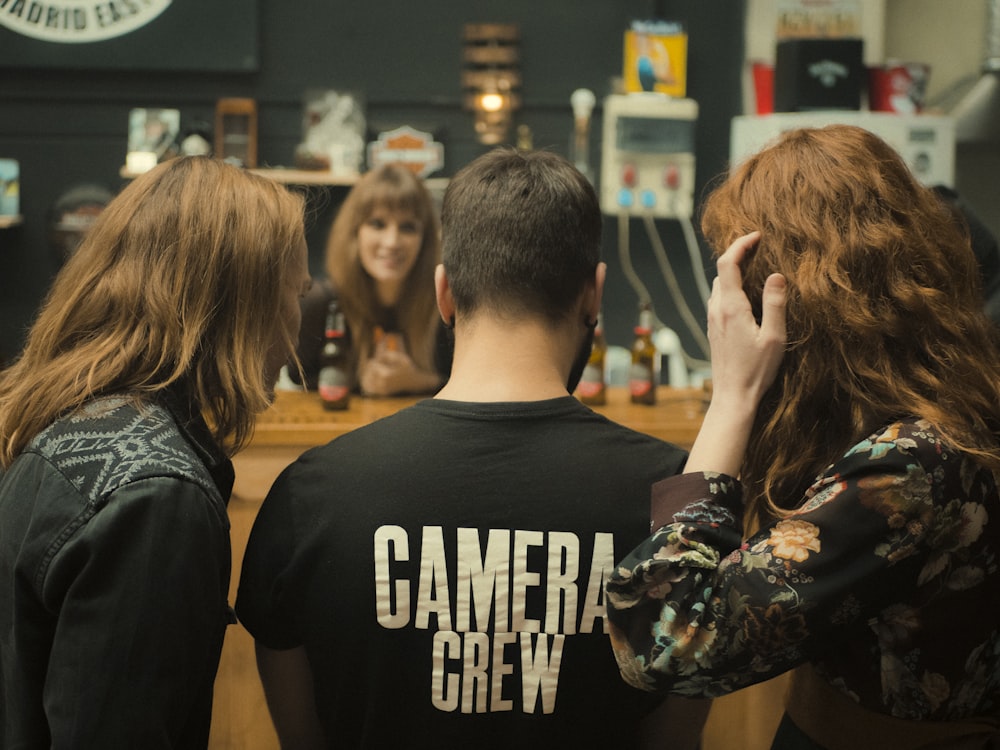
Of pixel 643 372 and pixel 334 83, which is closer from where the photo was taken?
pixel 643 372

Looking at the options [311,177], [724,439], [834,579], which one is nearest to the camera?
[834,579]

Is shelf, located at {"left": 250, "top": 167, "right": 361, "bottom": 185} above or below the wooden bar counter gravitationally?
above

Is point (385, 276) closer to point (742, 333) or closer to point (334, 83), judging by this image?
point (334, 83)

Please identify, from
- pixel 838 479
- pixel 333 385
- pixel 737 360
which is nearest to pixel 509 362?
pixel 737 360

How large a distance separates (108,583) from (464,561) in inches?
15.1

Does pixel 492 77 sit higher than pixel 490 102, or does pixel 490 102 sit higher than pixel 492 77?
pixel 492 77

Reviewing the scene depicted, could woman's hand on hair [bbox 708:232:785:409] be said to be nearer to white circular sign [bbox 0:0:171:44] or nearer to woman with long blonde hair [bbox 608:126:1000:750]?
woman with long blonde hair [bbox 608:126:1000:750]

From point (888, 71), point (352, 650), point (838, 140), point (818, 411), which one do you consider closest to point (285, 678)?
point (352, 650)

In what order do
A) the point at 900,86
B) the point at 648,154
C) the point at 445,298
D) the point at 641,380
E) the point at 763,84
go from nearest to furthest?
the point at 445,298 → the point at 641,380 → the point at 900,86 → the point at 763,84 → the point at 648,154

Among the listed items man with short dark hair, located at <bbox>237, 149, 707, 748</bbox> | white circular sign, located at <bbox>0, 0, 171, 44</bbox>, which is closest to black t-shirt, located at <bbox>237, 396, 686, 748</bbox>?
man with short dark hair, located at <bbox>237, 149, 707, 748</bbox>

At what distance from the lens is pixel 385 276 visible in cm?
323

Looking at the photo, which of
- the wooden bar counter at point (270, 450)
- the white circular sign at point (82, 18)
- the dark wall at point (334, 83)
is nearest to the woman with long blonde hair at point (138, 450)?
the wooden bar counter at point (270, 450)

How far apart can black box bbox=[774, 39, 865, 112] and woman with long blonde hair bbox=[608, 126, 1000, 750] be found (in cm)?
280

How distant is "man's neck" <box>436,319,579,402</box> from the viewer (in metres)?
1.24
